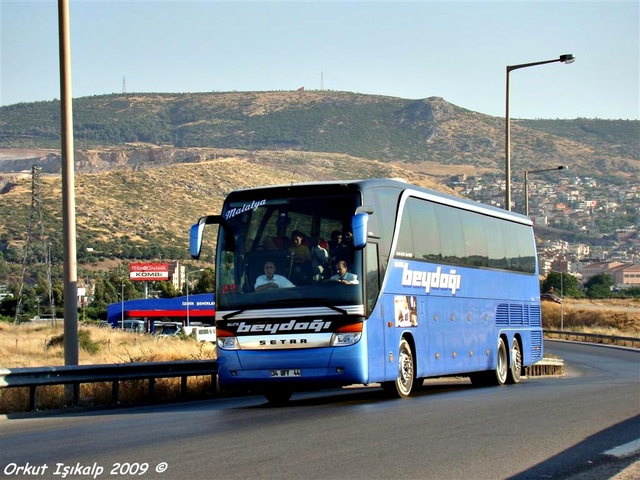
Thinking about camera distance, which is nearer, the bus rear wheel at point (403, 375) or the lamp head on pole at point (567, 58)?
the bus rear wheel at point (403, 375)

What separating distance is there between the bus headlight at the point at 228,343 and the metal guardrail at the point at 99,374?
7.61 feet

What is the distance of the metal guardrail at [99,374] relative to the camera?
16.8 meters

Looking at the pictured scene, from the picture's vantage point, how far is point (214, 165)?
14225 cm

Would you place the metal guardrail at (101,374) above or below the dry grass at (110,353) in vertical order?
above

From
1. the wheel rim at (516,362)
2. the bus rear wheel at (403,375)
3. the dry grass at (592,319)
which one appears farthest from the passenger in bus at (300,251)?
the dry grass at (592,319)

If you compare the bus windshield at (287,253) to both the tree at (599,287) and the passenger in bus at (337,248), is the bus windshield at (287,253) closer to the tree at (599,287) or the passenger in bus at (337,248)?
the passenger in bus at (337,248)

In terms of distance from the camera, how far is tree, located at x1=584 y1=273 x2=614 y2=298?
5167 inches

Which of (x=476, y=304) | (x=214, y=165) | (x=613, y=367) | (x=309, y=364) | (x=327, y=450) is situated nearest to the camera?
(x=327, y=450)

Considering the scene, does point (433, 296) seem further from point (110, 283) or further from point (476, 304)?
point (110, 283)

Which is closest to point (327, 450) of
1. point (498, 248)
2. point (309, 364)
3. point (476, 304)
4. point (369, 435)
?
point (369, 435)

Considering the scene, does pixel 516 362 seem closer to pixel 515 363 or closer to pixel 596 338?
pixel 515 363

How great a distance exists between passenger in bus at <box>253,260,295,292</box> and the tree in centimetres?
11660

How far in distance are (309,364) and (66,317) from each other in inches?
196

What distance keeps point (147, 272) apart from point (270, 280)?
65670 millimetres
